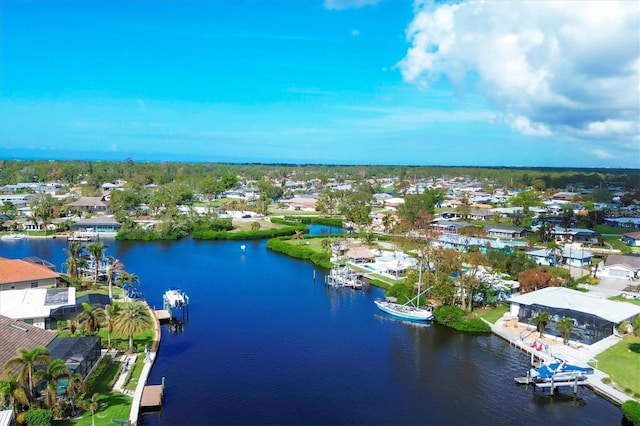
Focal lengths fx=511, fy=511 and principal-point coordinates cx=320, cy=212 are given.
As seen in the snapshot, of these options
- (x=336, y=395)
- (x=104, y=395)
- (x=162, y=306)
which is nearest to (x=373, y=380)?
(x=336, y=395)

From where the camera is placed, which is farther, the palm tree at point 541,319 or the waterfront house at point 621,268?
the waterfront house at point 621,268

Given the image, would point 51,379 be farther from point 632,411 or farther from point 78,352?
point 632,411

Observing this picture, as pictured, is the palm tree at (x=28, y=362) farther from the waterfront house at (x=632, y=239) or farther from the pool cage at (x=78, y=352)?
the waterfront house at (x=632, y=239)

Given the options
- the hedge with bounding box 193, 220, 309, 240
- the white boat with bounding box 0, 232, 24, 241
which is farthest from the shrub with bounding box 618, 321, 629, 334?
the white boat with bounding box 0, 232, 24, 241

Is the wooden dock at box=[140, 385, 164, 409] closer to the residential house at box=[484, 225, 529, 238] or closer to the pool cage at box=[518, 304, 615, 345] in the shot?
the pool cage at box=[518, 304, 615, 345]

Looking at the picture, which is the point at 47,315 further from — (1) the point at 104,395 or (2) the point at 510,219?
(2) the point at 510,219

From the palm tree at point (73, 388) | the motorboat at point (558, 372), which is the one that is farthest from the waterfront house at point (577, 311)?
the palm tree at point (73, 388)

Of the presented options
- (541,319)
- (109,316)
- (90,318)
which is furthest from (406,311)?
(90,318)
